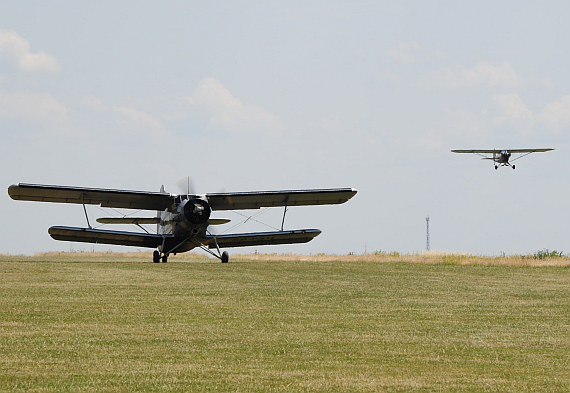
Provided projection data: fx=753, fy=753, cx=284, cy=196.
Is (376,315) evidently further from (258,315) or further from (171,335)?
(171,335)

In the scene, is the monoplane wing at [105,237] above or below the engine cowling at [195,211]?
below

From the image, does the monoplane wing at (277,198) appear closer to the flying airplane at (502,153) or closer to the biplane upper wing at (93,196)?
the biplane upper wing at (93,196)

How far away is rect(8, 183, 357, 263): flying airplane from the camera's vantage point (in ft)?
105

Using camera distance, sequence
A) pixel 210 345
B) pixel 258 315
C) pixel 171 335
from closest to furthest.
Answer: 1. pixel 210 345
2. pixel 171 335
3. pixel 258 315

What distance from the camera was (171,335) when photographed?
1173 centimetres

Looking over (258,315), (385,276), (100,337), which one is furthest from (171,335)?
(385,276)

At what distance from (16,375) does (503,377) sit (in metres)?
5.64

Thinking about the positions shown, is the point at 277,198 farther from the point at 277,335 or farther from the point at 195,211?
the point at 277,335

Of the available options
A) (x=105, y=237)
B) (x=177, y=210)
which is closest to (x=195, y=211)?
(x=177, y=210)

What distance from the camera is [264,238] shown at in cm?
3559

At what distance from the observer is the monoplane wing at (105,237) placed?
104 ft

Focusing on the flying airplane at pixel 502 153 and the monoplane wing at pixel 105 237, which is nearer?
the monoplane wing at pixel 105 237

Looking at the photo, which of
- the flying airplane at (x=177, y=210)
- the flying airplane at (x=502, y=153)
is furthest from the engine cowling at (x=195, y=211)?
the flying airplane at (x=502, y=153)

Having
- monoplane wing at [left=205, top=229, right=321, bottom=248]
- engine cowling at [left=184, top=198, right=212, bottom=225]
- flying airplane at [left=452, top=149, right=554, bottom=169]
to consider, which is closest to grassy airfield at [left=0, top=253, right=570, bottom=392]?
engine cowling at [left=184, top=198, right=212, bottom=225]
